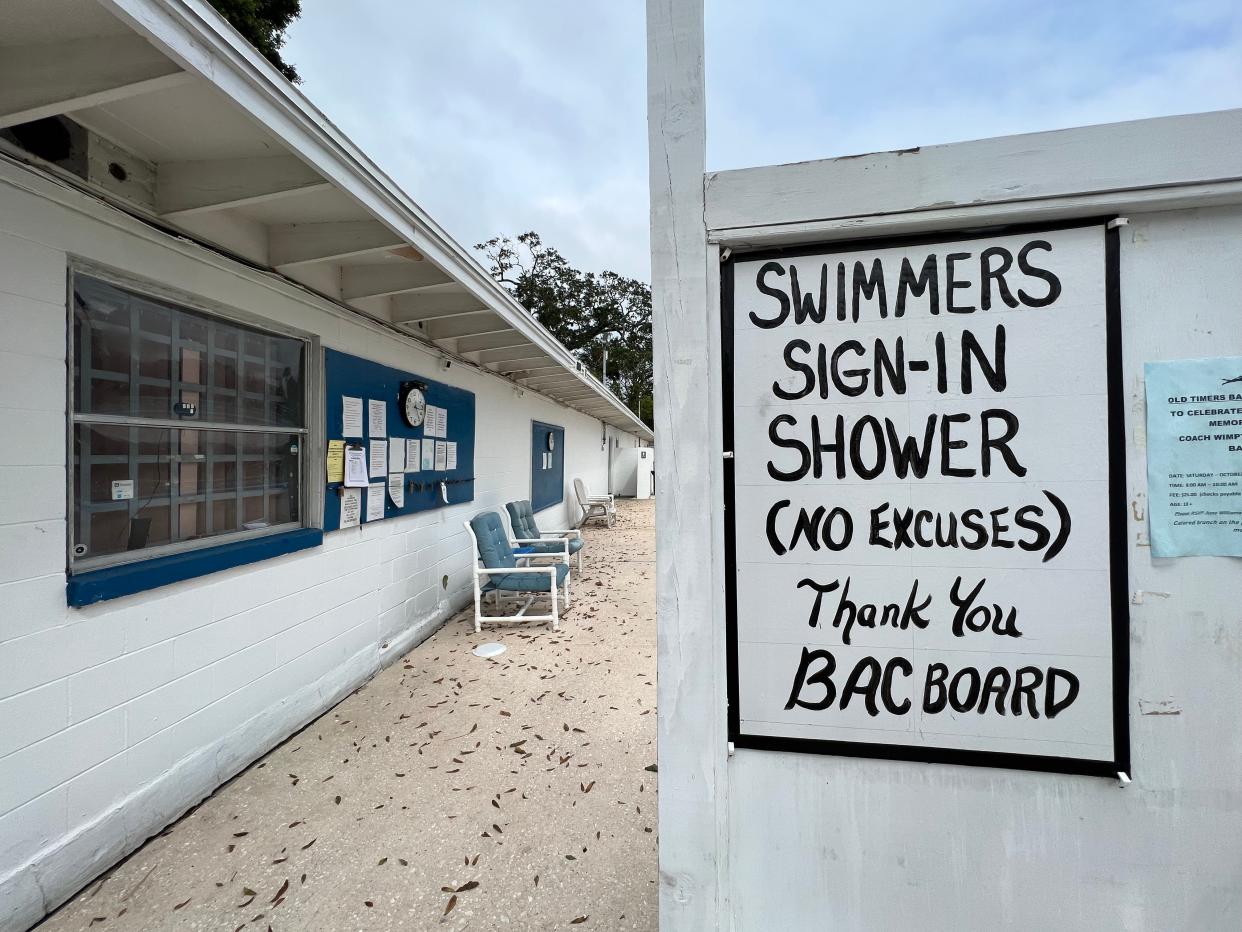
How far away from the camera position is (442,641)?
4211mm

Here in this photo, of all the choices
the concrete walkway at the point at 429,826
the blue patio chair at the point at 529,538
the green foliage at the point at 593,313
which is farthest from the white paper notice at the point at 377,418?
the green foliage at the point at 593,313

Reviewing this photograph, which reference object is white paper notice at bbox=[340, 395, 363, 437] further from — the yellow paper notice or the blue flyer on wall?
the blue flyer on wall

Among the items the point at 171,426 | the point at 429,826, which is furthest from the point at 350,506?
the point at 429,826

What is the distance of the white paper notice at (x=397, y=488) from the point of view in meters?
3.75

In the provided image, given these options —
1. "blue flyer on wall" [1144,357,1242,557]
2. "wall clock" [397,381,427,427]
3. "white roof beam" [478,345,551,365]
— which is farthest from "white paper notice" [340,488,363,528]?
"blue flyer on wall" [1144,357,1242,557]

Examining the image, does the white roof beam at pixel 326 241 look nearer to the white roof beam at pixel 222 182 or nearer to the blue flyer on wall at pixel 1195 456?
the white roof beam at pixel 222 182

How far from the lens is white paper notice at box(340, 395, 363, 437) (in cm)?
321

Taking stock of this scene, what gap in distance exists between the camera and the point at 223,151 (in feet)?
6.54

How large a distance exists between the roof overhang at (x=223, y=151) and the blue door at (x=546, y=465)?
411cm

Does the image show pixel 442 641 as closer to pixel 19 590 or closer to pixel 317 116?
pixel 19 590

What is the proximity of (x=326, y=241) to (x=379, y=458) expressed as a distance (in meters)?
1.47

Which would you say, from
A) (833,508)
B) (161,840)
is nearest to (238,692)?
(161,840)

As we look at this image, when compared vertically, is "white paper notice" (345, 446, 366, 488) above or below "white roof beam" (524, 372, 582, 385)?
below

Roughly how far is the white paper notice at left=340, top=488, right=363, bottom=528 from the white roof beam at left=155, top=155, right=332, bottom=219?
169 centimetres
